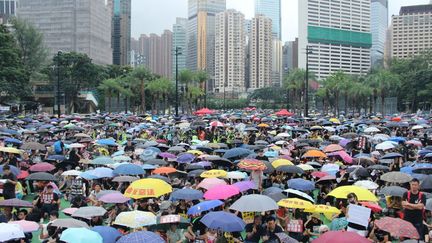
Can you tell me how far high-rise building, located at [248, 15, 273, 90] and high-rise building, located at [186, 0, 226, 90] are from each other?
37.8 feet

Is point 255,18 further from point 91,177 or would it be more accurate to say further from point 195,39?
point 91,177

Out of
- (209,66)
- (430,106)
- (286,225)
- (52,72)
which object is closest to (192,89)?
(52,72)

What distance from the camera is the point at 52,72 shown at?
7475cm

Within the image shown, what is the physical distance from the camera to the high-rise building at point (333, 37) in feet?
508

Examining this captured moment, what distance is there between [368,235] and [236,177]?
179 inches

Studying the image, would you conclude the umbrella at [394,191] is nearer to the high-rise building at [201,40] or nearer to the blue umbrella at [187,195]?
the blue umbrella at [187,195]

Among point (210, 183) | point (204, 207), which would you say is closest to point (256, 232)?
point (204, 207)

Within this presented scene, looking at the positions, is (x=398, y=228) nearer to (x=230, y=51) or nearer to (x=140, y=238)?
(x=140, y=238)

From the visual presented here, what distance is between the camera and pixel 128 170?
13.7 metres

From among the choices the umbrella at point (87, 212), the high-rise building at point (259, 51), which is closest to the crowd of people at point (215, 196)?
the umbrella at point (87, 212)

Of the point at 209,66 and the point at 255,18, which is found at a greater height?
the point at 255,18

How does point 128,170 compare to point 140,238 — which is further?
point 128,170

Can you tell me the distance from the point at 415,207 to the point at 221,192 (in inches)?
139

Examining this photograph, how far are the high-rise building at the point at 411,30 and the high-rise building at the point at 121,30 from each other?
84286 mm
